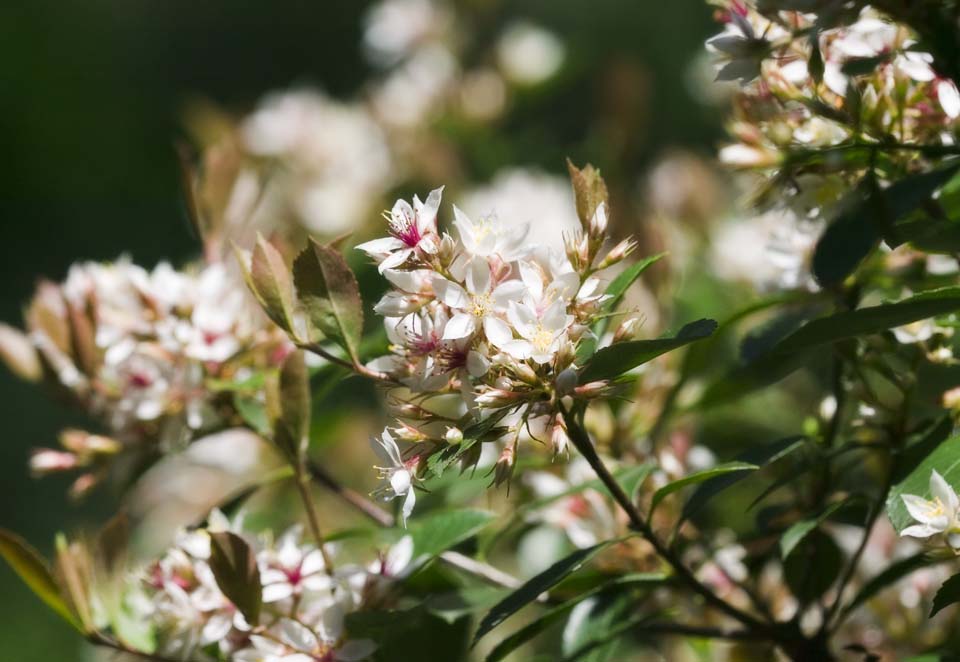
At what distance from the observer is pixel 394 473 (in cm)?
73

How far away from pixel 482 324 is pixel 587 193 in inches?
4.5

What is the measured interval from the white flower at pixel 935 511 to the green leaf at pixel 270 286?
1.33 ft

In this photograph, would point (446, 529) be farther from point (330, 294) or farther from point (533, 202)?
point (533, 202)

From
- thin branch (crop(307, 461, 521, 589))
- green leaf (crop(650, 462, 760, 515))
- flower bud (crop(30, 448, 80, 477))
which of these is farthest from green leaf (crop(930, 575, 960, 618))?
flower bud (crop(30, 448, 80, 477))

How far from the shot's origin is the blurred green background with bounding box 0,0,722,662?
139 inches

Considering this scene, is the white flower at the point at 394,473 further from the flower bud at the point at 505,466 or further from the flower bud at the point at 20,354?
the flower bud at the point at 20,354

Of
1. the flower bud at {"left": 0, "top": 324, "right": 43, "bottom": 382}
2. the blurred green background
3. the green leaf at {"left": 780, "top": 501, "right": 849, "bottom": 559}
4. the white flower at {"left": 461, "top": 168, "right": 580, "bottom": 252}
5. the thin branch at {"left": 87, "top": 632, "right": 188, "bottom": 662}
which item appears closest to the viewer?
the green leaf at {"left": 780, "top": 501, "right": 849, "bottom": 559}

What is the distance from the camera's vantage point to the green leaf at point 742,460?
806 mm

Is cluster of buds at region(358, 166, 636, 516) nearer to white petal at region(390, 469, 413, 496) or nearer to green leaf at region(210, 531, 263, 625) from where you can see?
white petal at region(390, 469, 413, 496)

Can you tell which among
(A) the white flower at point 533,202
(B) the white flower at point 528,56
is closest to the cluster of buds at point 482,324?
(A) the white flower at point 533,202

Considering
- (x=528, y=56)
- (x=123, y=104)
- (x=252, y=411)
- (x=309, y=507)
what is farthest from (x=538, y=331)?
(x=123, y=104)

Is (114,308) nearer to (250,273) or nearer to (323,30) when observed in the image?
(250,273)

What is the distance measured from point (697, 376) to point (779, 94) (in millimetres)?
461

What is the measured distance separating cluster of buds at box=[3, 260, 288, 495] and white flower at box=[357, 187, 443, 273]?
0.32 meters
